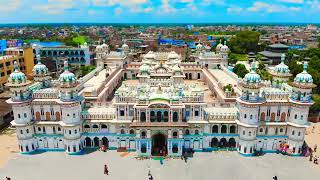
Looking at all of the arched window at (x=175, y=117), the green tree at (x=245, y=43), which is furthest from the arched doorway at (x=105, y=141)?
the green tree at (x=245, y=43)

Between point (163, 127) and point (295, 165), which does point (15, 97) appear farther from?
point (295, 165)

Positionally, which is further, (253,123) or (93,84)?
(93,84)

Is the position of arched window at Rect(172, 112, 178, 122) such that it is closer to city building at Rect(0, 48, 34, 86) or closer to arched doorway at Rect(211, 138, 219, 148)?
arched doorway at Rect(211, 138, 219, 148)

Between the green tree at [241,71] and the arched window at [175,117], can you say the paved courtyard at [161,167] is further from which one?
the green tree at [241,71]

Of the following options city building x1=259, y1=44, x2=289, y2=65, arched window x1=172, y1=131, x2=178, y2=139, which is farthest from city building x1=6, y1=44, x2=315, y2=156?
city building x1=259, y1=44, x2=289, y2=65

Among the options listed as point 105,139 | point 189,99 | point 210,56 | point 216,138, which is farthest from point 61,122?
point 210,56
